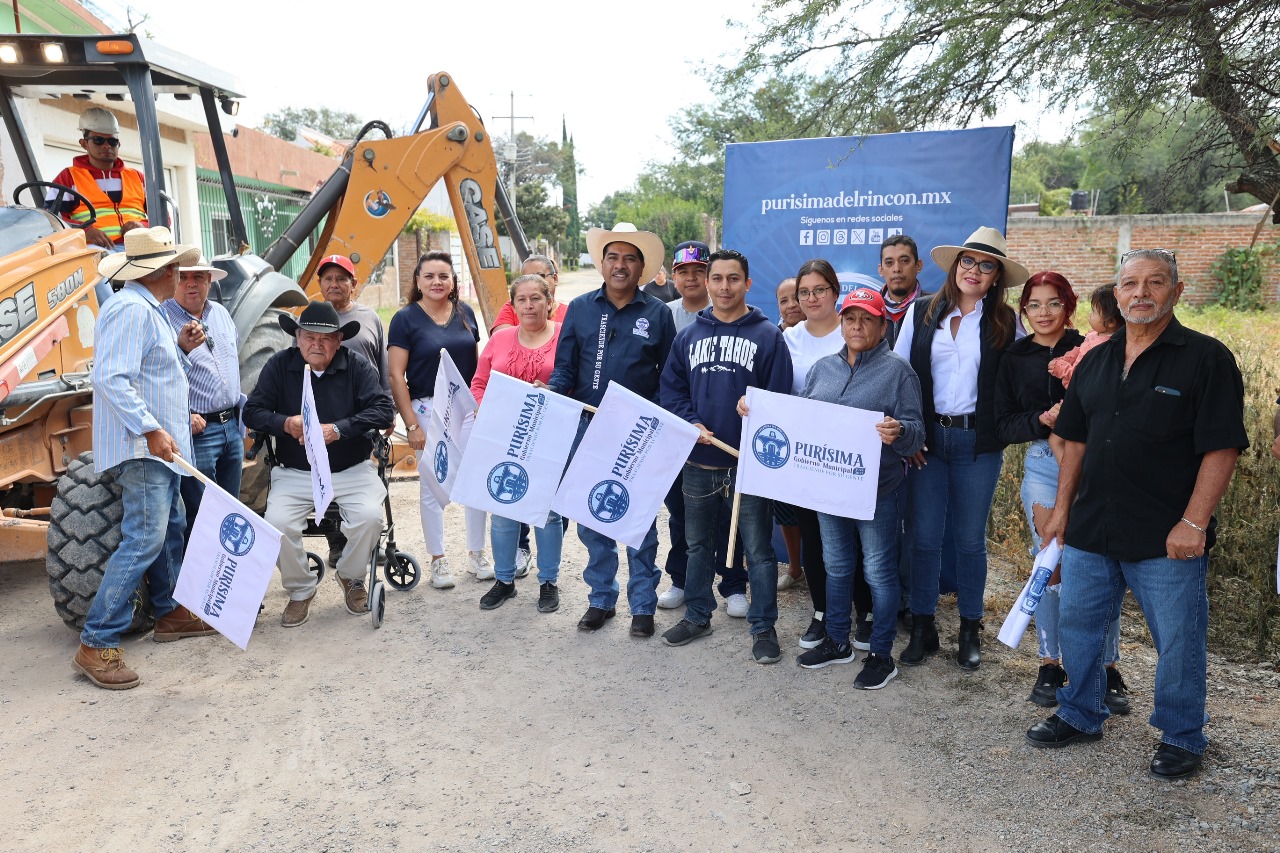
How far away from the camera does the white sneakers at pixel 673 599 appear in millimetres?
5941

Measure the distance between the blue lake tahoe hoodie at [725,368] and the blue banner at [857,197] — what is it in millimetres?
1556

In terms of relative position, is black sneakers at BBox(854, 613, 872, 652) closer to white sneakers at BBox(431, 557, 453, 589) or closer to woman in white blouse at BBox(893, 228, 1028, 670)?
woman in white blouse at BBox(893, 228, 1028, 670)

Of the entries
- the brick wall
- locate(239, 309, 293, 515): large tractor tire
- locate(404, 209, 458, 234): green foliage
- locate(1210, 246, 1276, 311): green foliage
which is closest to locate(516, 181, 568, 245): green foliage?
locate(404, 209, 458, 234): green foliage

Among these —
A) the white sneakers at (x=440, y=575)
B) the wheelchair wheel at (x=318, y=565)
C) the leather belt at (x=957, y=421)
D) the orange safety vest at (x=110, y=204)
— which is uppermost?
the orange safety vest at (x=110, y=204)

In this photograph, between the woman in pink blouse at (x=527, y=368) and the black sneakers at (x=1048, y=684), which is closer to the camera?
the black sneakers at (x=1048, y=684)

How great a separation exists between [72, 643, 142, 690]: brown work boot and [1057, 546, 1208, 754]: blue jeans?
4.33 m

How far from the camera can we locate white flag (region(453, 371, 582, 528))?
17.6ft

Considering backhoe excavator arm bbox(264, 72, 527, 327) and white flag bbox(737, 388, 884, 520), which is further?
backhoe excavator arm bbox(264, 72, 527, 327)

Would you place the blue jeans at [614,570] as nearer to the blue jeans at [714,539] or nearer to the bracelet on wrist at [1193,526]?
the blue jeans at [714,539]

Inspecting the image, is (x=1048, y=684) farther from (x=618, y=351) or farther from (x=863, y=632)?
(x=618, y=351)

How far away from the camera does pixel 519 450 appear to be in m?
5.36

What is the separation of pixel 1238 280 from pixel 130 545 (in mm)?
22279

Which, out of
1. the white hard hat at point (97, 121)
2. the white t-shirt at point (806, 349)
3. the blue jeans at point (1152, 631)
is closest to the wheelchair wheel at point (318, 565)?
the white hard hat at point (97, 121)

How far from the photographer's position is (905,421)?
468cm
